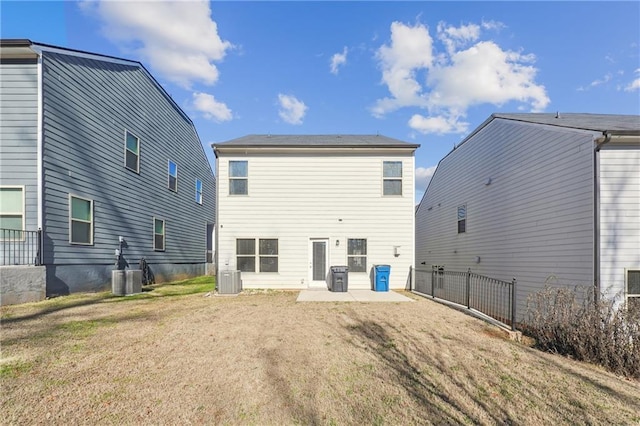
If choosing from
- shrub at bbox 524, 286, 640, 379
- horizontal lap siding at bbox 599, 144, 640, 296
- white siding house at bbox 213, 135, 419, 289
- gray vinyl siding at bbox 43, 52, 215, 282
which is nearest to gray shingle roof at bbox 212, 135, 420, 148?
white siding house at bbox 213, 135, 419, 289

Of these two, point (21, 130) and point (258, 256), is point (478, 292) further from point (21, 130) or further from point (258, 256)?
point (21, 130)

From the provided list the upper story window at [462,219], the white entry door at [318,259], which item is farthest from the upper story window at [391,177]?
the upper story window at [462,219]

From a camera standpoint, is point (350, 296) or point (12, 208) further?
point (350, 296)

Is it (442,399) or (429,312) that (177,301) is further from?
(442,399)

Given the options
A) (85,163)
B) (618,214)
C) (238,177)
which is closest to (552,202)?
(618,214)

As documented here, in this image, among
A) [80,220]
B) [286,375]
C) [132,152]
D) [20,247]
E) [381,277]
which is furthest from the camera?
[132,152]

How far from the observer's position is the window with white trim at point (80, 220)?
8781 mm

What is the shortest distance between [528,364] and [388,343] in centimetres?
209

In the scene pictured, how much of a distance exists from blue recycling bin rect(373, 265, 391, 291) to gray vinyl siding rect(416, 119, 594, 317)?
369 centimetres

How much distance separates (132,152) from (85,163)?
255cm

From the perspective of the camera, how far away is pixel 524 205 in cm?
888

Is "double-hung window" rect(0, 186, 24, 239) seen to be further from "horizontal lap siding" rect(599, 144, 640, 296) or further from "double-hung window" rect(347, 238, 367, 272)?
"horizontal lap siding" rect(599, 144, 640, 296)

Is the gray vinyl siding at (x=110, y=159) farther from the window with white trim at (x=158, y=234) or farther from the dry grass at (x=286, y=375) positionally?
the dry grass at (x=286, y=375)

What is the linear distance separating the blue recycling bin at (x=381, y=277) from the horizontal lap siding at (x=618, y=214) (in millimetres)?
5822
